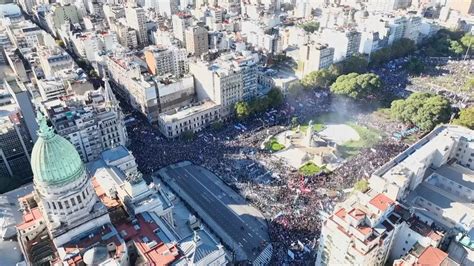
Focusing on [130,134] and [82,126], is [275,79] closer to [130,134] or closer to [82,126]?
[130,134]

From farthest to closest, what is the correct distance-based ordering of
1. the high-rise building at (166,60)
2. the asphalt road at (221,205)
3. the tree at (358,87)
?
1. the high-rise building at (166,60)
2. the tree at (358,87)
3. the asphalt road at (221,205)

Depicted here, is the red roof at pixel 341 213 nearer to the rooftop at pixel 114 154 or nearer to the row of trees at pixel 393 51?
the rooftop at pixel 114 154

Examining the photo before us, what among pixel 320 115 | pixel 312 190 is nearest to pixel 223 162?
pixel 312 190

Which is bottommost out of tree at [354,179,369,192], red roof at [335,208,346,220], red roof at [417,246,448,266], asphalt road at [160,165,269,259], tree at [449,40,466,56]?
asphalt road at [160,165,269,259]

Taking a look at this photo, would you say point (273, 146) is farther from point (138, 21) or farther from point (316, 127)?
point (138, 21)

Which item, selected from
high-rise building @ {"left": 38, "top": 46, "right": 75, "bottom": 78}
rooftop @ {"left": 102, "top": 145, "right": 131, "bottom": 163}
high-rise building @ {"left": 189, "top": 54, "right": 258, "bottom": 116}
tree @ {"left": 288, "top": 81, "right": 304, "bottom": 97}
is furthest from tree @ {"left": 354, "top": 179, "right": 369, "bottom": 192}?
high-rise building @ {"left": 38, "top": 46, "right": 75, "bottom": 78}

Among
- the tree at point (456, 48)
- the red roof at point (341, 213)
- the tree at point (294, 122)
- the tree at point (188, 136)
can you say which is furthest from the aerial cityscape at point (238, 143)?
the tree at point (294, 122)

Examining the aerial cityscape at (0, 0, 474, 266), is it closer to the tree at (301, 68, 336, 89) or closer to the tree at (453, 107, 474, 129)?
the tree at (453, 107, 474, 129)
